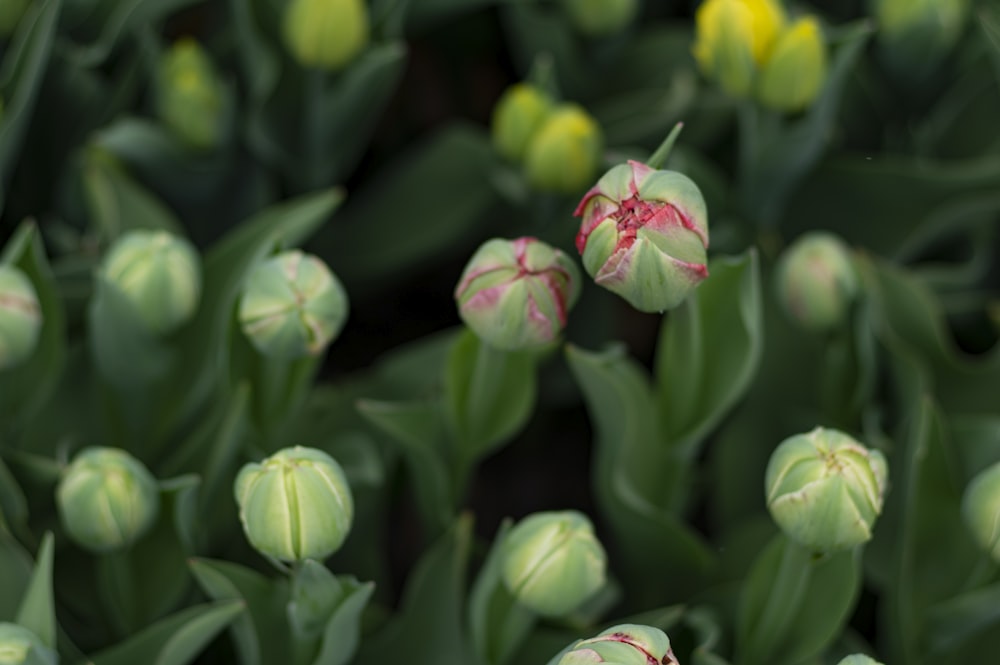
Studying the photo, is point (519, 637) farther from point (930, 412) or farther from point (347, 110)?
point (347, 110)

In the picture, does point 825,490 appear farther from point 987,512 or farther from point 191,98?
point 191,98

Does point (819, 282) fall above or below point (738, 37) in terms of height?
below

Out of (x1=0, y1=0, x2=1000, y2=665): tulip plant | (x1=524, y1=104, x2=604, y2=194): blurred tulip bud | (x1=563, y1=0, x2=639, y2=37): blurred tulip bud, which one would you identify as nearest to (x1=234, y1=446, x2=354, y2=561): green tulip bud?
(x1=0, y1=0, x2=1000, y2=665): tulip plant

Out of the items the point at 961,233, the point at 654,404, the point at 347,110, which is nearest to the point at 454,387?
the point at 654,404

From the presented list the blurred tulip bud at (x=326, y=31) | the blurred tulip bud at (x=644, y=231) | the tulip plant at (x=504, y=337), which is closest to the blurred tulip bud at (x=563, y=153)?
the tulip plant at (x=504, y=337)

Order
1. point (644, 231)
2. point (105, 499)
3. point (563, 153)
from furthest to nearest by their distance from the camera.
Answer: point (563, 153), point (105, 499), point (644, 231)

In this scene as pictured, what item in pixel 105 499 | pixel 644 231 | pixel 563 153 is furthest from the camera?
pixel 563 153

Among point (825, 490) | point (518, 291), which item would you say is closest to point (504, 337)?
point (518, 291)

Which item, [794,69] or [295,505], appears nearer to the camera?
[295,505]

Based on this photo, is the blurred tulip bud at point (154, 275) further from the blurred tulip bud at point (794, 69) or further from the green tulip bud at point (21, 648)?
the blurred tulip bud at point (794, 69)
